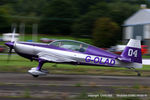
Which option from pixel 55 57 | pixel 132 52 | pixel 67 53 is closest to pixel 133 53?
pixel 132 52

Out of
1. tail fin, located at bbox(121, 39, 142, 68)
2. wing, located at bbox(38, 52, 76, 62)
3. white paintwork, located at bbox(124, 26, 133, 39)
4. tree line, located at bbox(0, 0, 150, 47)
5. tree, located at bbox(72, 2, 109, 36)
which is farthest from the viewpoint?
tree line, located at bbox(0, 0, 150, 47)

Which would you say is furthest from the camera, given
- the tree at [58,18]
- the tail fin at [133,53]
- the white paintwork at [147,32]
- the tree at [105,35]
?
the tree at [58,18]

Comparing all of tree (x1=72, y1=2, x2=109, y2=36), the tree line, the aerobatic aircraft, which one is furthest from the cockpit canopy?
tree (x1=72, y1=2, x2=109, y2=36)

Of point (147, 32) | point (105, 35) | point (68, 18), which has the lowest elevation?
point (105, 35)

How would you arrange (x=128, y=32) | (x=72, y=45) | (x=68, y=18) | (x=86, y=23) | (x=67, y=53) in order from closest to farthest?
(x=67, y=53) → (x=72, y=45) → (x=128, y=32) → (x=86, y=23) → (x=68, y=18)

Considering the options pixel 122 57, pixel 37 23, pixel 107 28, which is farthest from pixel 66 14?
pixel 122 57

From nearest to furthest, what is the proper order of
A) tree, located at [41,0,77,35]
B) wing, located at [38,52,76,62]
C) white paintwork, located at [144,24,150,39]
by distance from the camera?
wing, located at [38,52,76,62]
white paintwork, located at [144,24,150,39]
tree, located at [41,0,77,35]

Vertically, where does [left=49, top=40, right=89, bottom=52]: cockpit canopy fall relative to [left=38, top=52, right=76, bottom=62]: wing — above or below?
above

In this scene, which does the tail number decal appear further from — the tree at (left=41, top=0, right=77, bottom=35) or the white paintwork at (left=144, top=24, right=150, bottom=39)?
the tree at (left=41, top=0, right=77, bottom=35)

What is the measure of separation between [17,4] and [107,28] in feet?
234

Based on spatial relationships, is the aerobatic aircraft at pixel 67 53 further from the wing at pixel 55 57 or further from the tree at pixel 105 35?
the tree at pixel 105 35

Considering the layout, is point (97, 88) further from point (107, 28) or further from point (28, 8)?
point (28, 8)

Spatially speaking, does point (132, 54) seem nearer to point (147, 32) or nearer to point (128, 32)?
point (147, 32)

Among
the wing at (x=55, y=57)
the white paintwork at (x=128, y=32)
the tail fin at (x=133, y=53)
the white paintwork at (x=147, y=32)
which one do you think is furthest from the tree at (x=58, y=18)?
the wing at (x=55, y=57)
